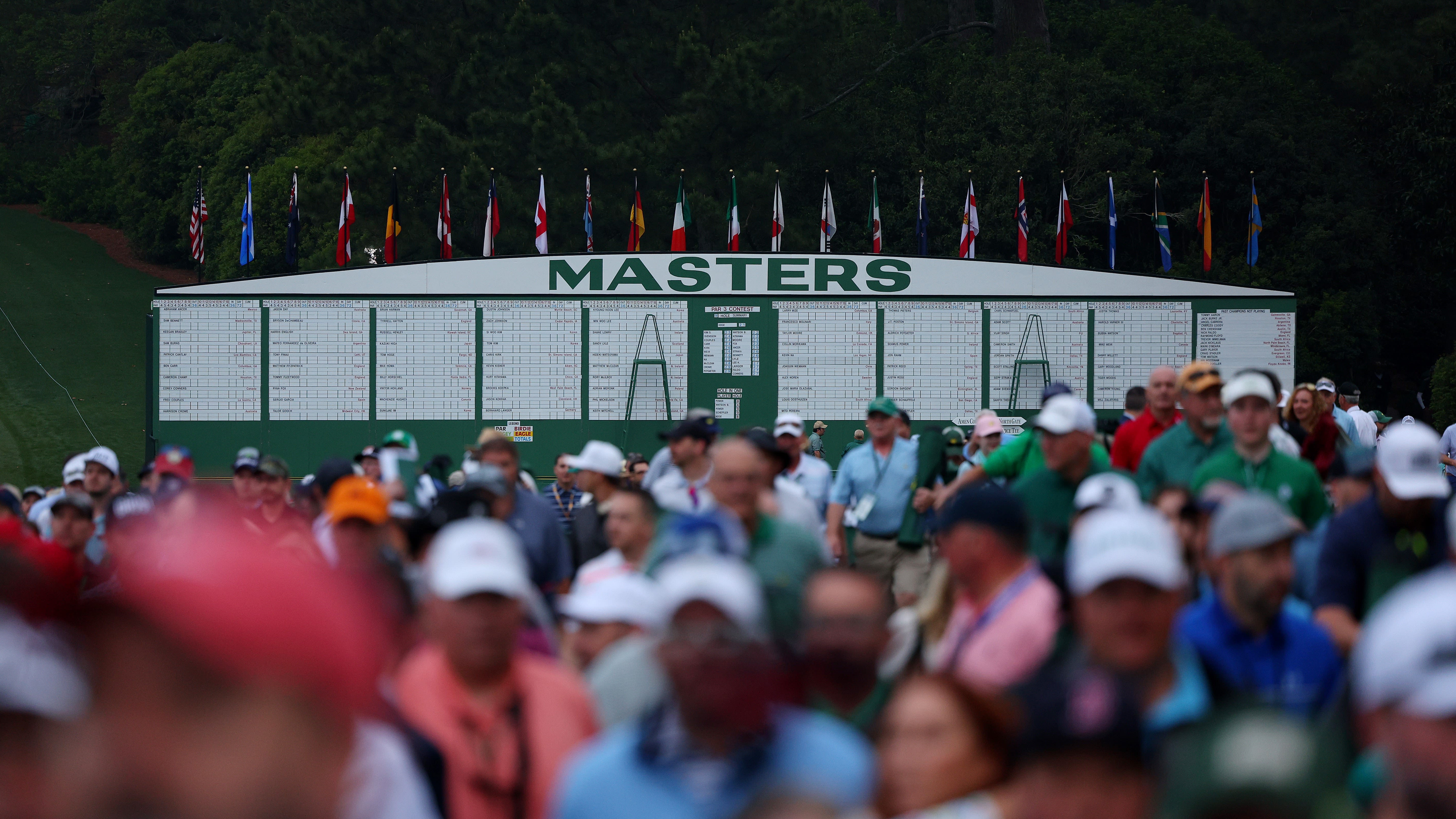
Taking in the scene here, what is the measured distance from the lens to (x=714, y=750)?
259 centimetres

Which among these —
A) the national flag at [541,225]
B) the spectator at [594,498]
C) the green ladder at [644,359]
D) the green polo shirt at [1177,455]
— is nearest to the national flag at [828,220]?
the national flag at [541,225]

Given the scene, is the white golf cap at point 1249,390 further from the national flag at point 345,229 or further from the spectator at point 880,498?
the national flag at point 345,229

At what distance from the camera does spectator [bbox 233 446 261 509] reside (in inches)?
359

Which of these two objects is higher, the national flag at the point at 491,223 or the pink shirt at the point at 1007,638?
the national flag at the point at 491,223

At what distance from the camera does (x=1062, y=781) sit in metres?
2.56

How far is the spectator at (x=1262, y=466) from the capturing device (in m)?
6.75

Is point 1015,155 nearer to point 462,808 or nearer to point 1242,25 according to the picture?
point 1242,25

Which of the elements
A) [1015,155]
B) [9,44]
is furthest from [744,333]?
[9,44]

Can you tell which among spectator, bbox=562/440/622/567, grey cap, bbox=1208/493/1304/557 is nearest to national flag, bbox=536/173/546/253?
spectator, bbox=562/440/622/567

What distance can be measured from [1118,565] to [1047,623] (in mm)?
769

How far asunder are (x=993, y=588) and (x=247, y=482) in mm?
6126

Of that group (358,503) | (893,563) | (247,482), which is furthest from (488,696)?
(893,563)

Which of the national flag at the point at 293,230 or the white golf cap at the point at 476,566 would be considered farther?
the national flag at the point at 293,230

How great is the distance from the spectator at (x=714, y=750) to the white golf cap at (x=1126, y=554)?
43.6 inches
